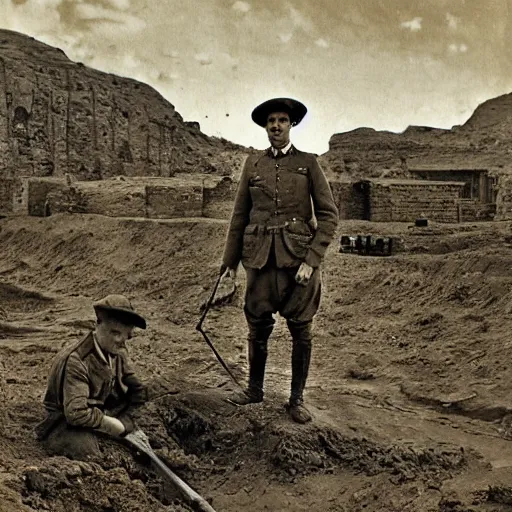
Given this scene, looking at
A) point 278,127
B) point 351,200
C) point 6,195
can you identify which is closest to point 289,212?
point 278,127

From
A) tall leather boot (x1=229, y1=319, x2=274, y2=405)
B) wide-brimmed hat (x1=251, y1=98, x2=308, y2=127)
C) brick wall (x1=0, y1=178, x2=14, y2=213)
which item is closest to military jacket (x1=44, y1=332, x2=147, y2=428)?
tall leather boot (x1=229, y1=319, x2=274, y2=405)

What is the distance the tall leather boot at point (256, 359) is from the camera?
400cm

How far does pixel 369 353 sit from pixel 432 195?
9347 mm

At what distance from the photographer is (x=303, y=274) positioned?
371 cm

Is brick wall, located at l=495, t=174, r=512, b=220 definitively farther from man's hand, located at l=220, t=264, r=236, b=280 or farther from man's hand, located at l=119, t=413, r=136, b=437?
man's hand, located at l=119, t=413, r=136, b=437

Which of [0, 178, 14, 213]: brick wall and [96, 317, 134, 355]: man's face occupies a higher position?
[0, 178, 14, 213]: brick wall

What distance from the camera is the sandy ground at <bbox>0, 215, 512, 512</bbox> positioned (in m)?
3.08

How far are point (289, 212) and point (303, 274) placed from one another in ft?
1.24

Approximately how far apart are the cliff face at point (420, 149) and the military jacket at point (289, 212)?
53.3 feet

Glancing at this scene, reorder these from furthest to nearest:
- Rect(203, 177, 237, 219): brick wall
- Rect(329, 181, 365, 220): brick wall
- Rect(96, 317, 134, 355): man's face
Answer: Rect(329, 181, 365, 220): brick wall, Rect(203, 177, 237, 219): brick wall, Rect(96, 317, 134, 355): man's face

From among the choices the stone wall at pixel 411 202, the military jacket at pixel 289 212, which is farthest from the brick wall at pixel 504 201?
the military jacket at pixel 289 212

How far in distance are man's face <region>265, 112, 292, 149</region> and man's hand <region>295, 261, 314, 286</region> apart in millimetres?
731

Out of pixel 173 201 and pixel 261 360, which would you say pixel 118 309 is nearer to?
pixel 261 360

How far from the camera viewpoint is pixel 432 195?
1433cm
